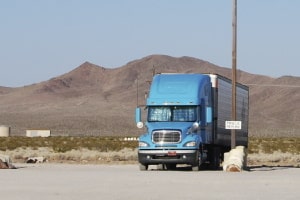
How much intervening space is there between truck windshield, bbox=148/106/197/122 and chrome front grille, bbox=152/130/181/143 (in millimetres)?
751

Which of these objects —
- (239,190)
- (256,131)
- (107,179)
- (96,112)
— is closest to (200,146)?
(107,179)

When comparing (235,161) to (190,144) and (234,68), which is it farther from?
(234,68)

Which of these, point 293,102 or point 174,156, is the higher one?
point 293,102

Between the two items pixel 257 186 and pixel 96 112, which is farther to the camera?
pixel 96 112

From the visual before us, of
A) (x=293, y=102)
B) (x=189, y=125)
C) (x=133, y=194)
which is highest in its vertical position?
(x=293, y=102)

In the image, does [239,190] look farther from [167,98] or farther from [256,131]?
[256,131]

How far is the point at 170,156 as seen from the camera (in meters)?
35.1

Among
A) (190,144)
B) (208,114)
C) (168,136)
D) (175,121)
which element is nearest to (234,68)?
(208,114)

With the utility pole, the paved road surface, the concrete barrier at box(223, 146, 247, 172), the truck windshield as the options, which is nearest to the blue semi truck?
the truck windshield

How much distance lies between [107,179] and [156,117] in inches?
315

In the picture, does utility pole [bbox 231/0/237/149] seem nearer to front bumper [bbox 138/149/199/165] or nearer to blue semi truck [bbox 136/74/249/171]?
blue semi truck [bbox 136/74/249/171]

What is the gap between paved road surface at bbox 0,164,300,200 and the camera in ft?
70.4

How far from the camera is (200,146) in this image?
3591 cm

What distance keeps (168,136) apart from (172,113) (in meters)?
1.16
